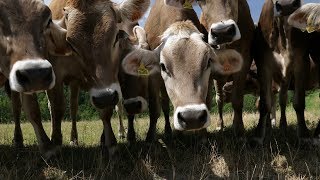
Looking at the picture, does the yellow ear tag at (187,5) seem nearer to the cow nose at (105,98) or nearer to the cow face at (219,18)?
the cow face at (219,18)

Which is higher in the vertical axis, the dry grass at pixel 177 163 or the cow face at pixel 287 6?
the cow face at pixel 287 6

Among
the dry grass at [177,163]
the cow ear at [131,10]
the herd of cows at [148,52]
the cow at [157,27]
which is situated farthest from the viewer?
the cow at [157,27]

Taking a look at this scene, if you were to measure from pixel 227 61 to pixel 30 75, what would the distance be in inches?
107

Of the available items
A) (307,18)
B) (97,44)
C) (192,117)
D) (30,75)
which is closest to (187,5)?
(97,44)

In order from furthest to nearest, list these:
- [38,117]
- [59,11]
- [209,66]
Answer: [59,11]
[38,117]
[209,66]

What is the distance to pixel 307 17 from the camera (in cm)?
580

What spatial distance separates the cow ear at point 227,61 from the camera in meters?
6.13

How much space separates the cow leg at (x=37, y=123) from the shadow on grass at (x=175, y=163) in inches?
6.1

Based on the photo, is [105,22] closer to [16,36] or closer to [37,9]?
[37,9]

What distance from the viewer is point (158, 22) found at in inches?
294

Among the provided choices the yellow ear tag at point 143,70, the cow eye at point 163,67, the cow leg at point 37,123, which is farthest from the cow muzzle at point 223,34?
the cow leg at point 37,123

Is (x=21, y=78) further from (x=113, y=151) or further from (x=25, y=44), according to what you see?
(x=113, y=151)

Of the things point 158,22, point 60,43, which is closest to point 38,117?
point 60,43

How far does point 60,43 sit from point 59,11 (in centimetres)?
114
